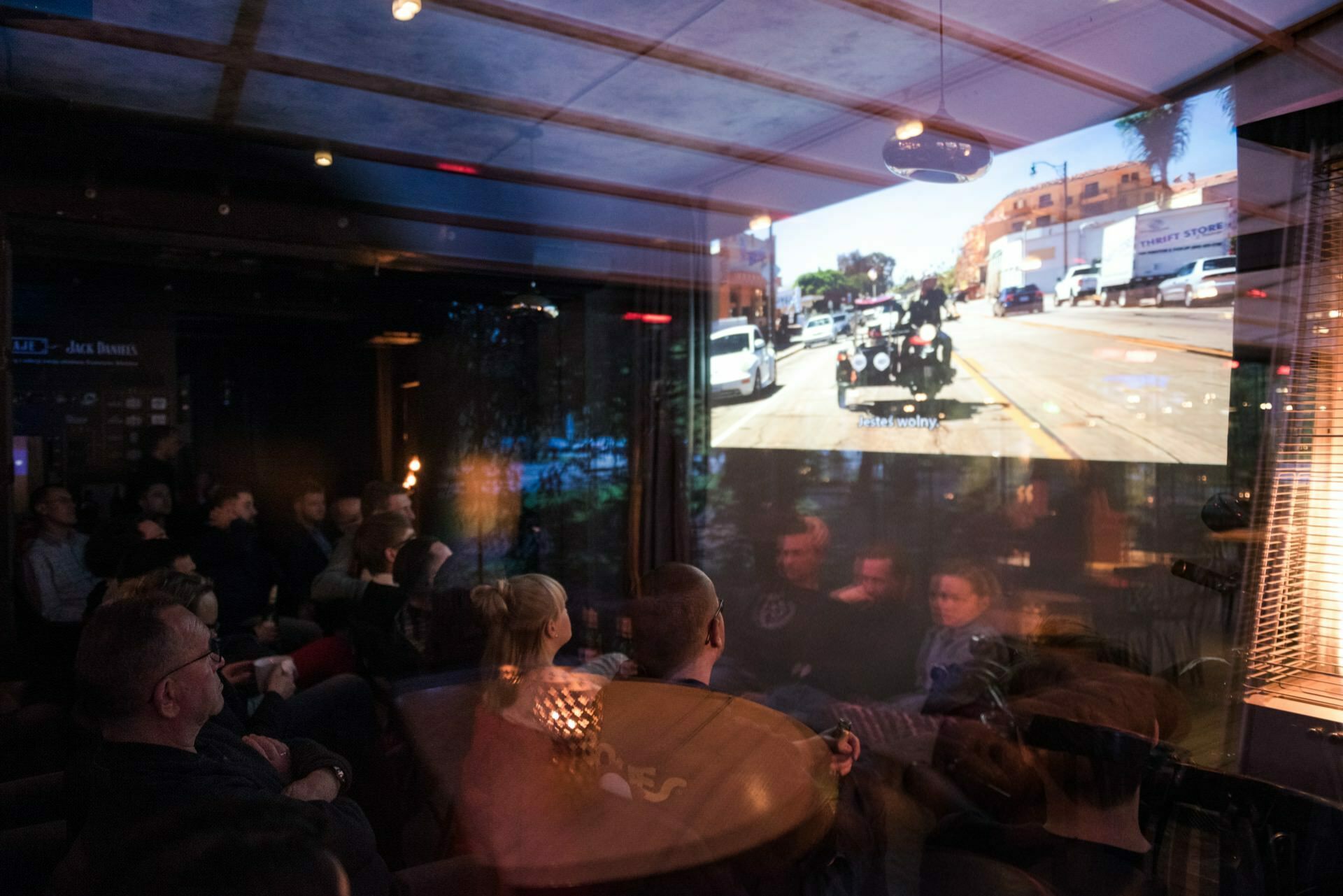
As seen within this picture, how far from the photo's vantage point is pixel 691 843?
1673 mm

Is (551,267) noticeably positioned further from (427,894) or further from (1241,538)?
(427,894)

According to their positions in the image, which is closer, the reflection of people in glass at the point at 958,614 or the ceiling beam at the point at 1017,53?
the ceiling beam at the point at 1017,53

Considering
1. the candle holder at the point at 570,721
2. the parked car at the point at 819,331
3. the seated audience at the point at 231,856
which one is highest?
the parked car at the point at 819,331

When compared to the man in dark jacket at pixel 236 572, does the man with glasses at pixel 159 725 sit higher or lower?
higher

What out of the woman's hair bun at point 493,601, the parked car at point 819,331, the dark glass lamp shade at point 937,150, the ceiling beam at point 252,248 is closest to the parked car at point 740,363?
the parked car at point 819,331

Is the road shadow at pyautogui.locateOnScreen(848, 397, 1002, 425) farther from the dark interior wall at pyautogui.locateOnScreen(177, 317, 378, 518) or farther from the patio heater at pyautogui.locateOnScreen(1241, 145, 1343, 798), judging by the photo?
the dark interior wall at pyautogui.locateOnScreen(177, 317, 378, 518)

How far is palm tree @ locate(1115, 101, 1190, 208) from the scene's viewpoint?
4.07 m

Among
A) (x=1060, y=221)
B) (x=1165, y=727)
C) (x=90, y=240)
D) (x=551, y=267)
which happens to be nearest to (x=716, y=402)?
(x=551, y=267)

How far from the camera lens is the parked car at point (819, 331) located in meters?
5.93

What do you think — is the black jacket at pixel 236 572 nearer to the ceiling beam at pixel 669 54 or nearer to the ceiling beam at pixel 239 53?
the ceiling beam at pixel 239 53

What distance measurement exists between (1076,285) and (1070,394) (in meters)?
0.60

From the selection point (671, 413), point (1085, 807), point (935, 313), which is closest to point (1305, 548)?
point (1085, 807)

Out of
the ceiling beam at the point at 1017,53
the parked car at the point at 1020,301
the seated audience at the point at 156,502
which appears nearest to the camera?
the ceiling beam at the point at 1017,53

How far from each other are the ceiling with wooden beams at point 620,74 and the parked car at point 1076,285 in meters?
0.75
